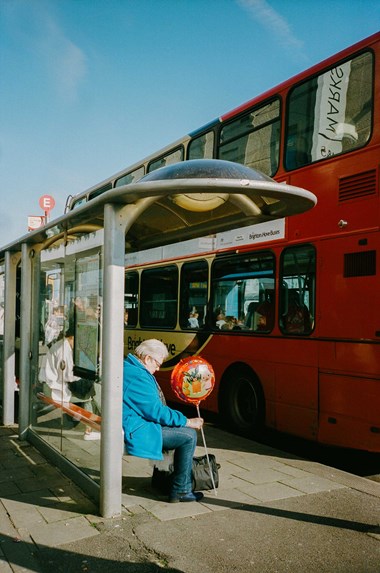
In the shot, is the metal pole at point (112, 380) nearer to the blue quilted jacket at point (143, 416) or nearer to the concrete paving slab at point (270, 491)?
the blue quilted jacket at point (143, 416)

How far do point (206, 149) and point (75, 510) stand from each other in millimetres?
5987

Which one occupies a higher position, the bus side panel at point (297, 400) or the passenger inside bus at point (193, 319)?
the passenger inside bus at point (193, 319)

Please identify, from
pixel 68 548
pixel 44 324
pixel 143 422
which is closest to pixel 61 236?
pixel 44 324

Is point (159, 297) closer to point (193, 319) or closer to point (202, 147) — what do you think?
point (193, 319)

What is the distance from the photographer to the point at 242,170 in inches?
166

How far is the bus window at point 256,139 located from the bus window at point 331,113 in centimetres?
26

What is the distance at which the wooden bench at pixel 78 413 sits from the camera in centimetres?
480

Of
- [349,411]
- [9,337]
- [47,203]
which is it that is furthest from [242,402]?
[47,203]

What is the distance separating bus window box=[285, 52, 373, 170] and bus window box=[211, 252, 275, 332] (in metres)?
1.42

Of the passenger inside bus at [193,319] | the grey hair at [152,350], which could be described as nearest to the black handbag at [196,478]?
the grey hair at [152,350]

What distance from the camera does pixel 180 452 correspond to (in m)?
4.75

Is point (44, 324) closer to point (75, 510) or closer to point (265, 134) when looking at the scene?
point (75, 510)

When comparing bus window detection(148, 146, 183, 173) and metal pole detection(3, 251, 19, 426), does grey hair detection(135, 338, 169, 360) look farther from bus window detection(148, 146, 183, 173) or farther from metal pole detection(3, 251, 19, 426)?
bus window detection(148, 146, 183, 173)

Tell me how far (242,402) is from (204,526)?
155 inches
